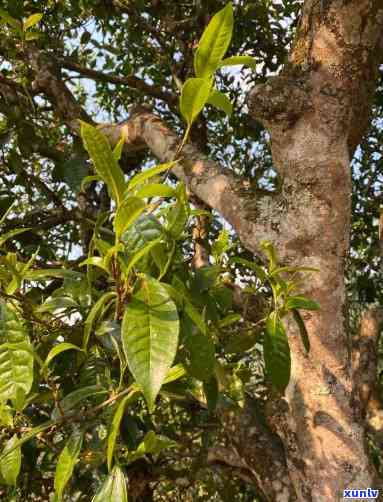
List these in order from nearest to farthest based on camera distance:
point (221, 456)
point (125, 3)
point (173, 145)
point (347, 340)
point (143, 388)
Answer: point (143, 388) → point (347, 340) → point (173, 145) → point (221, 456) → point (125, 3)

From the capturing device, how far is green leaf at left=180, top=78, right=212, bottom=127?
70 cm

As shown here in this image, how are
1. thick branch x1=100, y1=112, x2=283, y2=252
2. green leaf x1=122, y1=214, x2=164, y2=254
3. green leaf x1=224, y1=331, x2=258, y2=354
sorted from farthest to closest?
thick branch x1=100, y1=112, x2=283, y2=252, green leaf x1=224, y1=331, x2=258, y2=354, green leaf x1=122, y1=214, x2=164, y2=254

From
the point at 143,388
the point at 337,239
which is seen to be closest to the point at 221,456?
the point at 337,239

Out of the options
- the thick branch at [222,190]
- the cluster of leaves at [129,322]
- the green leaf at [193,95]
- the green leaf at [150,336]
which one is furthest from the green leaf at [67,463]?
the thick branch at [222,190]

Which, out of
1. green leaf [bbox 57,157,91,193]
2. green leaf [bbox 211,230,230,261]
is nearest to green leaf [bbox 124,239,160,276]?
green leaf [bbox 211,230,230,261]

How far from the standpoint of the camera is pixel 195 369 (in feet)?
2.69

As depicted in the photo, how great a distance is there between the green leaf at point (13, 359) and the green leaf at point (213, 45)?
41 cm

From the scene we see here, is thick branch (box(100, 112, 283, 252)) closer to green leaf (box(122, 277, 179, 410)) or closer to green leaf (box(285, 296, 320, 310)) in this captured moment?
green leaf (box(285, 296, 320, 310))

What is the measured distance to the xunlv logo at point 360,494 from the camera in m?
1.42

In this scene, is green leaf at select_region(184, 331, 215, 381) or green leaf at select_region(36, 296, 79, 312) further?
green leaf at select_region(36, 296, 79, 312)

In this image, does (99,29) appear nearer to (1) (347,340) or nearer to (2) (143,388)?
(1) (347,340)

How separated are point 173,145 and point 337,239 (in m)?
0.80

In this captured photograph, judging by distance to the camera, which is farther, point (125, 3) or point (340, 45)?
point (125, 3)

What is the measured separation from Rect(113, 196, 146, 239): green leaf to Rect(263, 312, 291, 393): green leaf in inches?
16.2
